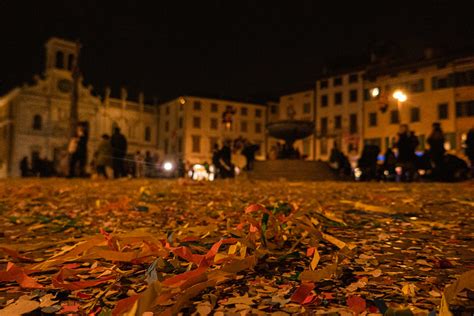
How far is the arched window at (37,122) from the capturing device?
45375mm

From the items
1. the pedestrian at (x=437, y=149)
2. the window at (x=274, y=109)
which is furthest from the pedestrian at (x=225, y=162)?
the window at (x=274, y=109)

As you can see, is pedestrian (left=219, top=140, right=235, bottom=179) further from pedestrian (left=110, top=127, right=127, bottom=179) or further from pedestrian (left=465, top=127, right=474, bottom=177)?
pedestrian (left=465, top=127, right=474, bottom=177)

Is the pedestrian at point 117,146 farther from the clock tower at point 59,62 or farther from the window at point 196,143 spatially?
the window at point 196,143

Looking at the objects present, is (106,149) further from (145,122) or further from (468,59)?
(145,122)

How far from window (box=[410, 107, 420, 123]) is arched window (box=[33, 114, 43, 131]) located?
41.9 meters

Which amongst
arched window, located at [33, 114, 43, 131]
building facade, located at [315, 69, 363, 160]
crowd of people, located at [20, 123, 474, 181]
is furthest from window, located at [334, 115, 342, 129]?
arched window, located at [33, 114, 43, 131]

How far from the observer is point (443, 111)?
37.2 metres

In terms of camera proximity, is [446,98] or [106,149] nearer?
[106,149]

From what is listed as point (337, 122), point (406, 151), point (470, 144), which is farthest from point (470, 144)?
point (337, 122)

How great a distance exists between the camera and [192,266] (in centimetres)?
191

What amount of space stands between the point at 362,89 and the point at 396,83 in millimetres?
4940

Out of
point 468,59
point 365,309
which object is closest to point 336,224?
point 365,309

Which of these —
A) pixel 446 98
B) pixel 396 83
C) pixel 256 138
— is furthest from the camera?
pixel 256 138

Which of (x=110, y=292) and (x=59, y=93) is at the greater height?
(x=59, y=93)
